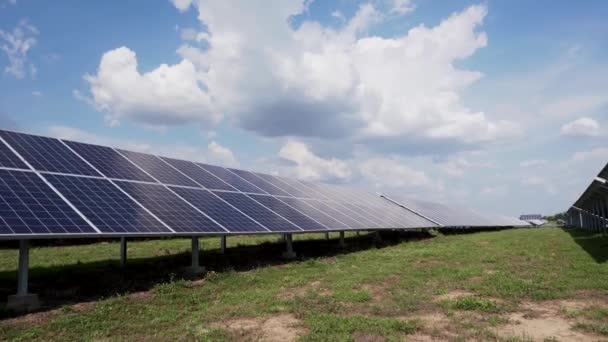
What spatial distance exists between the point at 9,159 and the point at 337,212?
16.1 m

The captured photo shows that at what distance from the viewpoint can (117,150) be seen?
19594mm

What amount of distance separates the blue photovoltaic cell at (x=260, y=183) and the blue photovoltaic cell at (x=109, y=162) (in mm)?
7852

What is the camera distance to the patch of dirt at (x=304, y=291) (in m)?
12.8

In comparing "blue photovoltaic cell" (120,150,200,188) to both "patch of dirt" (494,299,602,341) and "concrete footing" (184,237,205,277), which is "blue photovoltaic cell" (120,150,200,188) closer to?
"concrete footing" (184,237,205,277)

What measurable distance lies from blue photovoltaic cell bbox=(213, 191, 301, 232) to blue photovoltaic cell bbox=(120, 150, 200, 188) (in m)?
1.56

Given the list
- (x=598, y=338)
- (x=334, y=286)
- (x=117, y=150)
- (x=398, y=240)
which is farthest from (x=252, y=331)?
(x=398, y=240)

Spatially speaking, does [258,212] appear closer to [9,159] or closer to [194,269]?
[194,269]

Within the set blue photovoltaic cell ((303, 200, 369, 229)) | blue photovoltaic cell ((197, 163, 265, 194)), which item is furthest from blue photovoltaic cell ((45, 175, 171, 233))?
blue photovoltaic cell ((303, 200, 369, 229))

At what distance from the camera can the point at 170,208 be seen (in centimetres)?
1560

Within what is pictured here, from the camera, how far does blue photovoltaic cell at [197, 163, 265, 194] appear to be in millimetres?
23058

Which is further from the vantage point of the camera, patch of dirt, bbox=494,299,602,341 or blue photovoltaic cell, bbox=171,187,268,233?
blue photovoltaic cell, bbox=171,187,268,233

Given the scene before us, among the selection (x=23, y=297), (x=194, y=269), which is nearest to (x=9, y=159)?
(x=23, y=297)

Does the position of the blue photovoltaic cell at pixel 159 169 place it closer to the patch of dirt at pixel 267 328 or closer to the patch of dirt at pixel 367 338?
the patch of dirt at pixel 267 328

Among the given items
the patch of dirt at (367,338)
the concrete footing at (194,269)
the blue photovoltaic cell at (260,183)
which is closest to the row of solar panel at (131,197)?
the blue photovoltaic cell at (260,183)
